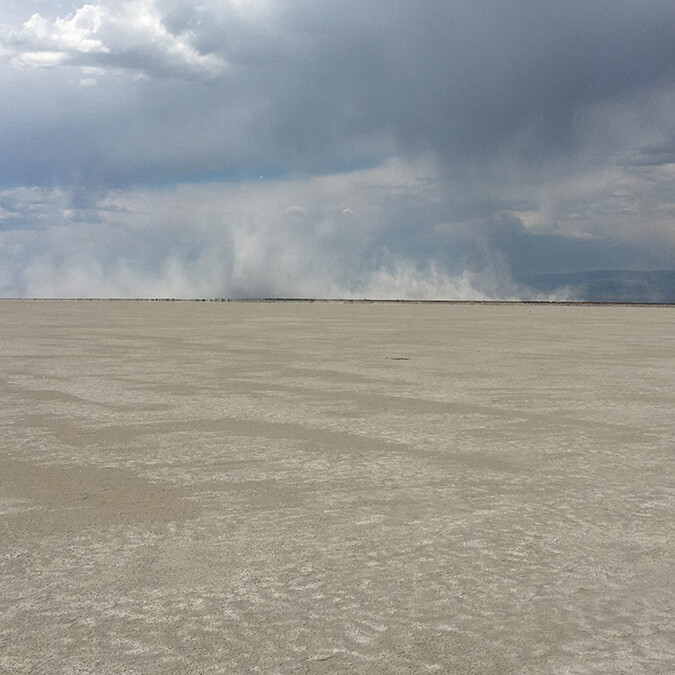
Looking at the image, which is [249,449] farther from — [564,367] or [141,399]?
[564,367]

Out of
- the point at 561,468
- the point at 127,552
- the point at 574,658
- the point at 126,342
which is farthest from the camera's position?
the point at 126,342

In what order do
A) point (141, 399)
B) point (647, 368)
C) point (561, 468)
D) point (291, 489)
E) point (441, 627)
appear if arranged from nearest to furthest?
point (441, 627) → point (291, 489) → point (561, 468) → point (141, 399) → point (647, 368)

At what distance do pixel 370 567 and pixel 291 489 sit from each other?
1.52 meters

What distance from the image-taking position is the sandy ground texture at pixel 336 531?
296cm

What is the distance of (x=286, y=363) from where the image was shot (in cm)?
1355

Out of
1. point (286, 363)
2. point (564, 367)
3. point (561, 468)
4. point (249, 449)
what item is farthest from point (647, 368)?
point (249, 449)

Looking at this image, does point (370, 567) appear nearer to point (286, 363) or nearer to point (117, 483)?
point (117, 483)

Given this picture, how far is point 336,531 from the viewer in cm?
430

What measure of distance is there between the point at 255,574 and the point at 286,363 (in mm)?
9924

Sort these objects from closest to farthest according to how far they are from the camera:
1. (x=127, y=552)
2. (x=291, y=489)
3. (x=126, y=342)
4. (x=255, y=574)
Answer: (x=255, y=574), (x=127, y=552), (x=291, y=489), (x=126, y=342)

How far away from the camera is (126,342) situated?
18859 millimetres

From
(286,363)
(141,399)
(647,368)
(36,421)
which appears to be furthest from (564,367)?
(36,421)

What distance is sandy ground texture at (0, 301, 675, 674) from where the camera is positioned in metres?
2.96

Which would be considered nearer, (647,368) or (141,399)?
(141,399)
